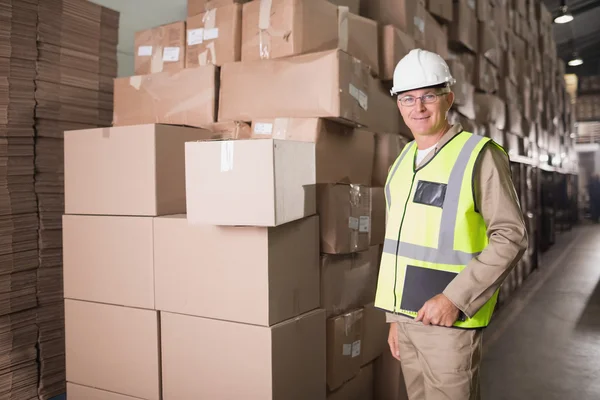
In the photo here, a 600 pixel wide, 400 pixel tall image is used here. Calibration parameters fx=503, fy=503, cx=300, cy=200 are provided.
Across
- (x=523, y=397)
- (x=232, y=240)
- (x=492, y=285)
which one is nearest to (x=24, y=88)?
(x=232, y=240)

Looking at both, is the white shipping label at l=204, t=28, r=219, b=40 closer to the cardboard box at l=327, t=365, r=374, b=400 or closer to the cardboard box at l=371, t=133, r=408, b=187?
the cardboard box at l=371, t=133, r=408, b=187

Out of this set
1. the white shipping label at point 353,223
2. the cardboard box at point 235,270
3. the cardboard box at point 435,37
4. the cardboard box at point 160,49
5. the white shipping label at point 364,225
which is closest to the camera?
the cardboard box at point 235,270

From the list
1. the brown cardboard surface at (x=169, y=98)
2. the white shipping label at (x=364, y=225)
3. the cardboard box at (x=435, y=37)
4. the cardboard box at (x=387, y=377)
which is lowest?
the cardboard box at (x=387, y=377)

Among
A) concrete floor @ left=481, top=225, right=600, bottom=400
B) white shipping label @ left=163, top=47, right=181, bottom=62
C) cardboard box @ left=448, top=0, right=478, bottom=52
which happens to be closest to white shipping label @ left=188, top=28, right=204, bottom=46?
white shipping label @ left=163, top=47, right=181, bottom=62

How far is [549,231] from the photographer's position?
343 inches

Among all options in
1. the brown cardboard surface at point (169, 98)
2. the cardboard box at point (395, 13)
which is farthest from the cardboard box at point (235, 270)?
the cardboard box at point (395, 13)

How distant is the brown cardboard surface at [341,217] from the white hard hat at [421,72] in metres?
A: 0.65

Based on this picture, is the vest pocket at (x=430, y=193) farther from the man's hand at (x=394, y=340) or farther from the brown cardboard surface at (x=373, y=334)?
the brown cardboard surface at (x=373, y=334)

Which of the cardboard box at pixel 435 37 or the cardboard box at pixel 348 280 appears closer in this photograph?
the cardboard box at pixel 348 280

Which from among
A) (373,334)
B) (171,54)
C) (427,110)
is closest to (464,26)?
(171,54)

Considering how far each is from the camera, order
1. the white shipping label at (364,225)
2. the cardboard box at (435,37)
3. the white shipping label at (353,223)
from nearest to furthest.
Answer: the white shipping label at (353,223), the white shipping label at (364,225), the cardboard box at (435,37)

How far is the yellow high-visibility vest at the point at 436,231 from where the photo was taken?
1.46 m

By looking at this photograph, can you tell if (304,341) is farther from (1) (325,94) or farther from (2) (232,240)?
(1) (325,94)

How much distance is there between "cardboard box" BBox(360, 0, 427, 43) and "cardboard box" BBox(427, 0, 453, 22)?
34cm
